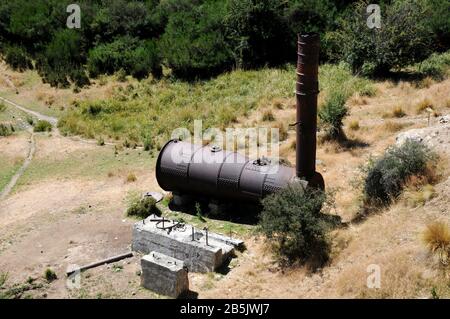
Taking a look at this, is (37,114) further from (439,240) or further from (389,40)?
(439,240)

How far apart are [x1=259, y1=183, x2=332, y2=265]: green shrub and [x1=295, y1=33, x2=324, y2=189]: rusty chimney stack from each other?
0.89 m

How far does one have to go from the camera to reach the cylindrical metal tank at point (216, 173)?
14945mm

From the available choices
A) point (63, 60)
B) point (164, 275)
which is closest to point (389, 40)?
point (164, 275)

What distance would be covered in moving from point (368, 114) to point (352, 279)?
11.1 metres

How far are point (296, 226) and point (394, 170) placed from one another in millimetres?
3049

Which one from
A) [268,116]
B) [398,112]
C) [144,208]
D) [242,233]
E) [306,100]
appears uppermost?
[306,100]

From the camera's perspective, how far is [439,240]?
11.2m

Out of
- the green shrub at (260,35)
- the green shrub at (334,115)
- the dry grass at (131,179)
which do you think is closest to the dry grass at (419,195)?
the green shrub at (334,115)

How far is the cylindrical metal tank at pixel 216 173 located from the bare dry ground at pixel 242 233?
130 centimetres

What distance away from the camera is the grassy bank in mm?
23641

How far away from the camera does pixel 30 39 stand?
34531 mm
